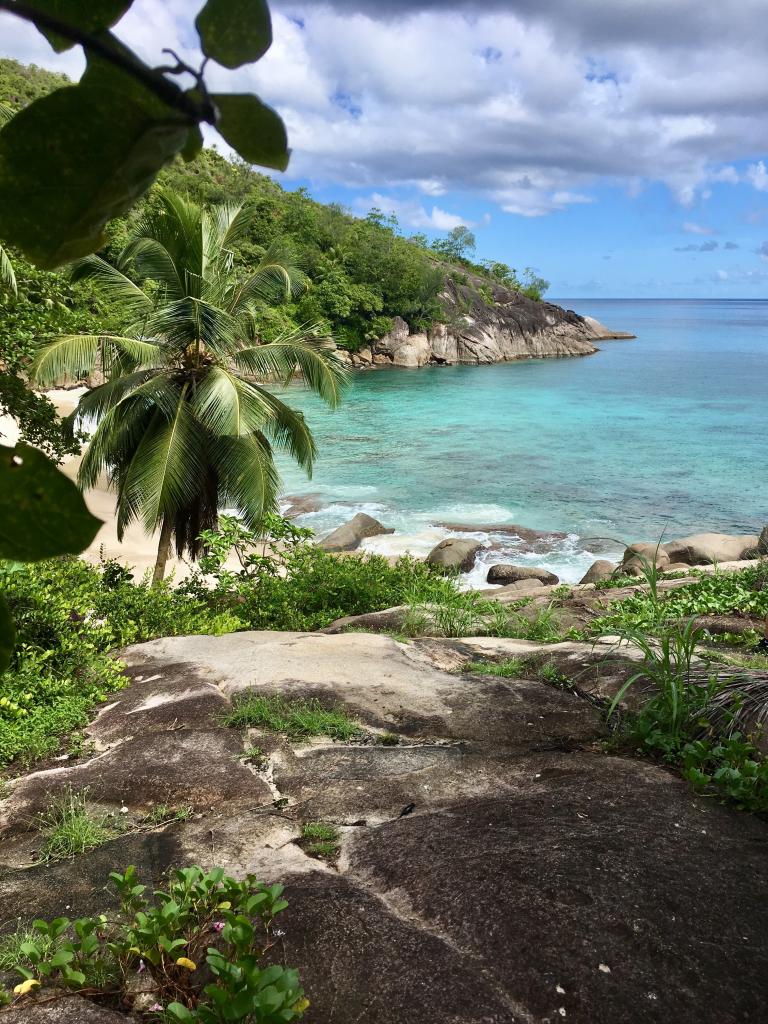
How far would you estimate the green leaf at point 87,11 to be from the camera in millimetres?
469

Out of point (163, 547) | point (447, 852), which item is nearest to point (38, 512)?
point (447, 852)

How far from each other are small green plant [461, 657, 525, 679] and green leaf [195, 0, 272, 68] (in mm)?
5079

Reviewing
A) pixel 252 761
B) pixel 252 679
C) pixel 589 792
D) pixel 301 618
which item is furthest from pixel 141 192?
pixel 301 618

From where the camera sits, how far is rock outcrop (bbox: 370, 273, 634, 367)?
5167 cm

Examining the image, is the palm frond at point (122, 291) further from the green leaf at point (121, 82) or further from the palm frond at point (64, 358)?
the green leaf at point (121, 82)

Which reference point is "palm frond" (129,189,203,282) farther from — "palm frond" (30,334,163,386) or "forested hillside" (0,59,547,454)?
"forested hillside" (0,59,547,454)

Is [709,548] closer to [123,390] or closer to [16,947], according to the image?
[123,390]

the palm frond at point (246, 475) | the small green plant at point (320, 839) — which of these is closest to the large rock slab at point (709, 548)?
the palm frond at point (246, 475)

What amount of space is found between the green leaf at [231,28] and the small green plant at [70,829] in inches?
139

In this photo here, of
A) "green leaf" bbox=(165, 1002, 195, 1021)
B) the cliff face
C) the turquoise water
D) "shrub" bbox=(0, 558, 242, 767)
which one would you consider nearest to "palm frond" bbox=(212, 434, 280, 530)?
"shrub" bbox=(0, 558, 242, 767)

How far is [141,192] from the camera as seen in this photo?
18.4 inches

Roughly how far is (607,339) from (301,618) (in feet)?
260

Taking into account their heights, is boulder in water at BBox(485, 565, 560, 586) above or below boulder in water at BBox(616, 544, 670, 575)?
below

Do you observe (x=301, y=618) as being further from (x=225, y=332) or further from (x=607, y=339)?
(x=607, y=339)
